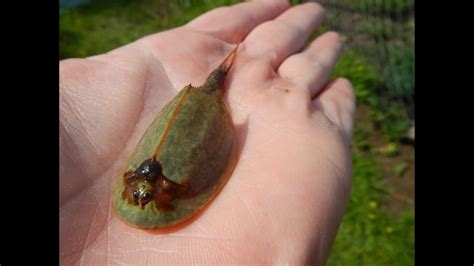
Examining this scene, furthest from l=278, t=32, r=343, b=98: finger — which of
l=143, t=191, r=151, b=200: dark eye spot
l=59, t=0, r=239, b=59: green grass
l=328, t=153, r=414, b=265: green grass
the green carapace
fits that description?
l=59, t=0, r=239, b=59: green grass

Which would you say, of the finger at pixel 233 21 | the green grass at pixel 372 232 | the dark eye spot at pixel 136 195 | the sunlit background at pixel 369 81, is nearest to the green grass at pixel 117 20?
the sunlit background at pixel 369 81

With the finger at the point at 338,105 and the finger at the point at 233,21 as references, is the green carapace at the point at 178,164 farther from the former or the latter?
the finger at the point at 233,21

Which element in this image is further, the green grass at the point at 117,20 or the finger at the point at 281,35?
the green grass at the point at 117,20

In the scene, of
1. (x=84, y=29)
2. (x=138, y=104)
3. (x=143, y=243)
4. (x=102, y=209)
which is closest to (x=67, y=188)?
(x=102, y=209)

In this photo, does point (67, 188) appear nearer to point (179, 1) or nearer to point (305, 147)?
point (305, 147)

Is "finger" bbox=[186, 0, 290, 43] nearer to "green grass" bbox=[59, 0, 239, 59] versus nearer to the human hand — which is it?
the human hand

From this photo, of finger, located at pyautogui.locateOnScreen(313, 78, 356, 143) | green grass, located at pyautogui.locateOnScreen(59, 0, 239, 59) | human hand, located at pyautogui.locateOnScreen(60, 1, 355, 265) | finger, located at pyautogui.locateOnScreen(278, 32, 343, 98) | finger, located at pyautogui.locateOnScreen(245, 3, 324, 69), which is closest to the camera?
human hand, located at pyautogui.locateOnScreen(60, 1, 355, 265)
